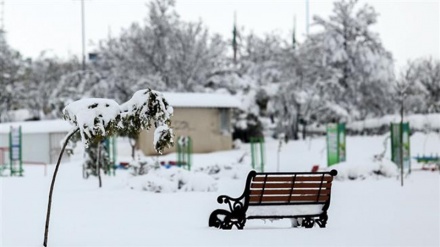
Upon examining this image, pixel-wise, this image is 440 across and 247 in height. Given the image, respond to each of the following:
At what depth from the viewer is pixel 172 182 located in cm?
1630

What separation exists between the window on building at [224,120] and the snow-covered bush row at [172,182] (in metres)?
18.7

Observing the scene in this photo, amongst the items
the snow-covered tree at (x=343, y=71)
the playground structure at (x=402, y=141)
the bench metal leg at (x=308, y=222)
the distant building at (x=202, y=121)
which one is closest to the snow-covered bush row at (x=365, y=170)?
the playground structure at (x=402, y=141)

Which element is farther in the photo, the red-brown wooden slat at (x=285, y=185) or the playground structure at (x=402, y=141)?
the playground structure at (x=402, y=141)

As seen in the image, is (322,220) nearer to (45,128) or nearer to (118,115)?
(118,115)

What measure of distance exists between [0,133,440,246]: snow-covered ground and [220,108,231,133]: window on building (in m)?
14.1

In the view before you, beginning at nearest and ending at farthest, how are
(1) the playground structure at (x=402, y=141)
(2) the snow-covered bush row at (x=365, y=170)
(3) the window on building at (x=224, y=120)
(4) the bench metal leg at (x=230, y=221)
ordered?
(4) the bench metal leg at (x=230, y=221), (2) the snow-covered bush row at (x=365, y=170), (1) the playground structure at (x=402, y=141), (3) the window on building at (x=224, y=120)

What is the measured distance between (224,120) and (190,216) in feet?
79.0

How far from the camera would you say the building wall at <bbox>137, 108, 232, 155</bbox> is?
3394 cm

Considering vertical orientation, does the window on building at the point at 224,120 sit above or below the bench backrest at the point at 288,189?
above

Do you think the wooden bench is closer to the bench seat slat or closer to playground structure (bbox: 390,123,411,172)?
the bench seat slat

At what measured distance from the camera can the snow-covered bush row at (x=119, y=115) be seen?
25.9 feet

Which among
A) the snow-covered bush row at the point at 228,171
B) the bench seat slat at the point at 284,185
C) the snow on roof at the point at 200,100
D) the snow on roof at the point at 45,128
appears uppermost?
the snow on roof at the point at 200,100

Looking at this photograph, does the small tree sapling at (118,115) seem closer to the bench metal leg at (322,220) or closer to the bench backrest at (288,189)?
the bench backrest at (288,189)

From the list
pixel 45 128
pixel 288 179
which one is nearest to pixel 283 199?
pixel 288 179
